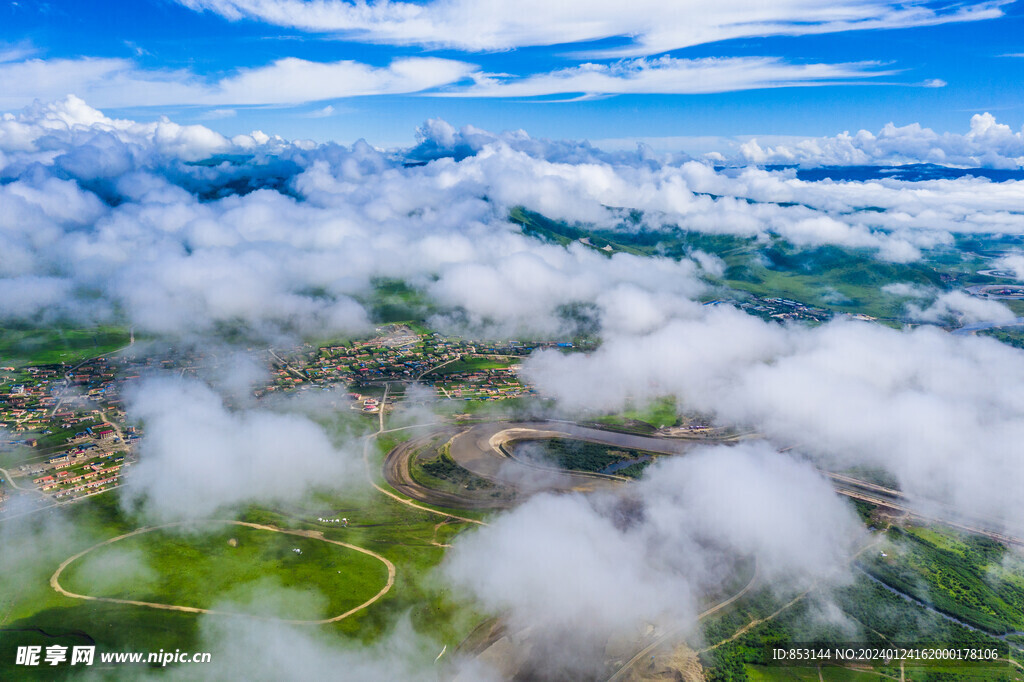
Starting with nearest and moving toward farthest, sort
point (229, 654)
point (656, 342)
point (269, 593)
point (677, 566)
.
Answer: point (229, 654) → point (269, 593) → point (677, 566) → point (656, 342)

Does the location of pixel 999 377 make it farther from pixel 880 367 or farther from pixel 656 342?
pixel 656 342

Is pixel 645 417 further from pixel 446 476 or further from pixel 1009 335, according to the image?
pixel 1009 335

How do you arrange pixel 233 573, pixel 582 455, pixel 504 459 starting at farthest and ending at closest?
pixel 582 455 < pixel 504 459 < pixel 233 573

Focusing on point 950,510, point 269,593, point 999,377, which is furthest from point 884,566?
point 269,593

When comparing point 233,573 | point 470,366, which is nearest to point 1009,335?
point 470,366

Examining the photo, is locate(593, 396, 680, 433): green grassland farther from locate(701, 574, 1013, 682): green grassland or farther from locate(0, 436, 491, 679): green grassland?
locate(701, 574, 1013, 682): green grassland

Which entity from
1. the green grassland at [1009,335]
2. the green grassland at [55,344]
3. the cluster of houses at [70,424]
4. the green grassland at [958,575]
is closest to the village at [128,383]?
the cluster of houses at [70,424]
